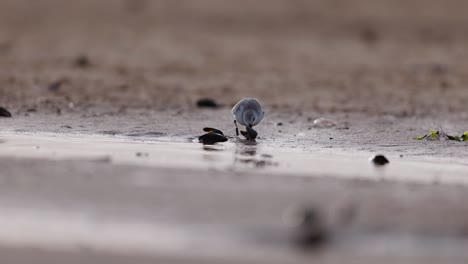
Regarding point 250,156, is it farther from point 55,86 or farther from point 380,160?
point 55,86

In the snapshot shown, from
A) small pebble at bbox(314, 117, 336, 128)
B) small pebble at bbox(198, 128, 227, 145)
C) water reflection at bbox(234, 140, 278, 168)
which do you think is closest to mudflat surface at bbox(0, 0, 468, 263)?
water reflection at bbox(234, 140, 278, 168)

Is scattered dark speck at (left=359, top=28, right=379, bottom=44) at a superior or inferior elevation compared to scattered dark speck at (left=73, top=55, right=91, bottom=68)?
superior

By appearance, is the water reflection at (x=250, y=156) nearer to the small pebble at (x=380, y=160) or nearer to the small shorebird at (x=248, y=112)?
the small shorebird at (x=248, y=112)

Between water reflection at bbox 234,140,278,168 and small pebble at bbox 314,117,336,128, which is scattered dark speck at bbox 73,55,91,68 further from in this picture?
water reflection at bbox 234,140,278,168

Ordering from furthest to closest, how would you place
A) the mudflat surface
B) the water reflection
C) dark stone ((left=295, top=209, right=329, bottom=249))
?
the water reflection → the mudflat surface → dark stone ((left=295, top=209, right=329, bottom=249))

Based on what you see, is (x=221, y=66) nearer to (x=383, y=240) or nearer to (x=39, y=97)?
(x=39, y=97)

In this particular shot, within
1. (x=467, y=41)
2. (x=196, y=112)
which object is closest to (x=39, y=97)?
(x=196, y=112)

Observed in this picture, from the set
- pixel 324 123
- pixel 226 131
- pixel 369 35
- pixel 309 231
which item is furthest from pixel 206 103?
pixel 369 35
